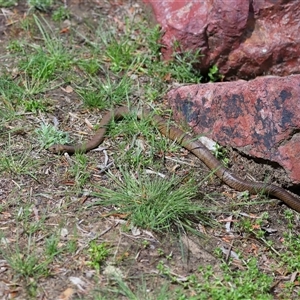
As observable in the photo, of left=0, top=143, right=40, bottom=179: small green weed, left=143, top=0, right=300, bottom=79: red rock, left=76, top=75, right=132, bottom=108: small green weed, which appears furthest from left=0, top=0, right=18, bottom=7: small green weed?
left=0, top=143, right=40, bottom=179: small green weed

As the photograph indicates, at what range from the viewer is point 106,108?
20.4 ft

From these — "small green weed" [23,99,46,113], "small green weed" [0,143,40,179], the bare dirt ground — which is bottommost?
the bare dirt ground

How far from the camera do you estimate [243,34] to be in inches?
253

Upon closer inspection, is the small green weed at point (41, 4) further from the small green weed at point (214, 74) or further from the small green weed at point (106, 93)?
the small green weed at point (214, 74)

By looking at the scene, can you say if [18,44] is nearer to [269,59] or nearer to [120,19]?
[120,19]

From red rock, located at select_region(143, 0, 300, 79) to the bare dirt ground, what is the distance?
118 cm

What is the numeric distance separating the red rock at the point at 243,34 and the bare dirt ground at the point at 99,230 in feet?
3.88

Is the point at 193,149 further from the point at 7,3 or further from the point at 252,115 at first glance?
the point at 7,3

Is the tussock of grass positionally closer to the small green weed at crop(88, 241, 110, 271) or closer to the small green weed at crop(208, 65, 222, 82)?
the small green weed at crop(88, 241, 110, 271)

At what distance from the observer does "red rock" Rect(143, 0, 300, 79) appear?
6.36m

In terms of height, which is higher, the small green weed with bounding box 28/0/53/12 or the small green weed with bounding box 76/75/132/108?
the small green weed with bounding box 28/0/53/12

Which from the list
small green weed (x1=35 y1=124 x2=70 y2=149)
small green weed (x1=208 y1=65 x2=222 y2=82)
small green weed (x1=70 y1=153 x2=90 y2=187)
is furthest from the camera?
small green weed (x1=208 y1=65 x2=222 y2=82)

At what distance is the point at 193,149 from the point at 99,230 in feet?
4.47

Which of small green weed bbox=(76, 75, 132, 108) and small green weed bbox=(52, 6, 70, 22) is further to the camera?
small green weed bbox=(52, 6, 70, 22)
